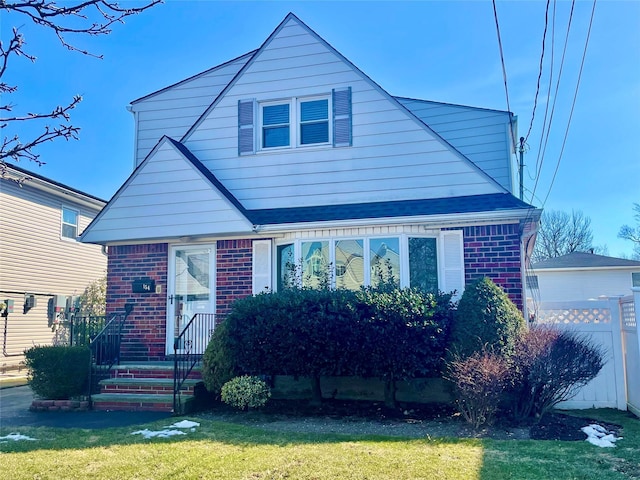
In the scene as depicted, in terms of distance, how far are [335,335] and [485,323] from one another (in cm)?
212

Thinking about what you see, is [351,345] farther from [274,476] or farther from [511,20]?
[511,20]

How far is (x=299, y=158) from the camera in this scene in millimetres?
10852

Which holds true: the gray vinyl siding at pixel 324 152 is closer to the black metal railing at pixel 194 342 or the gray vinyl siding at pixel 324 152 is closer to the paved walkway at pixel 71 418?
the black metal railing at pixel 194 342

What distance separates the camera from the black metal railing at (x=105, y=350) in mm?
9195

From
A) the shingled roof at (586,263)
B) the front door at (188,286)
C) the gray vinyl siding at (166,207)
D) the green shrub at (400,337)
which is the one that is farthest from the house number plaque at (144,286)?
the shingled roof at (586,263)

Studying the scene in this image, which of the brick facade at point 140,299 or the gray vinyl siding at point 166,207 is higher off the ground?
the gray vinyl siding at point 166,207

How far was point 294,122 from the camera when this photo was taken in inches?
437

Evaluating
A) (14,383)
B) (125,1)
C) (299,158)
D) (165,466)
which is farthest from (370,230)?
(14,383)

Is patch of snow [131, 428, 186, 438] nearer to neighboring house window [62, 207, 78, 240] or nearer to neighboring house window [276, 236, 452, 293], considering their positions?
neighboring house window [276, 236, 452, 293]

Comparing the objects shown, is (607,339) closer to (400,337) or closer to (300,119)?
(400,337)

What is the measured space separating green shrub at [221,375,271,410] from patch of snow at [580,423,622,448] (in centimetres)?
437

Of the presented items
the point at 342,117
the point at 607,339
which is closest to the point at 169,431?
the point at 607,339

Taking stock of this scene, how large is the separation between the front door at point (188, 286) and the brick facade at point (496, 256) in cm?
494

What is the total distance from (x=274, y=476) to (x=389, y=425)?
104 inches
